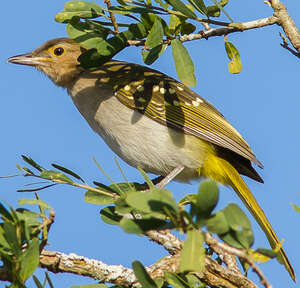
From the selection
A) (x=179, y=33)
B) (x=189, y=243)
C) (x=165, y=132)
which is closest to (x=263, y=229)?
(x=165, y=132)

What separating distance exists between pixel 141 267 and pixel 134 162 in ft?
9.93

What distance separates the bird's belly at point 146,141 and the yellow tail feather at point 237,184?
0.36 feet

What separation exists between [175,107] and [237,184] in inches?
42.1

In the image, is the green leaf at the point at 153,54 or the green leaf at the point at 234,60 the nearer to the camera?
the green leaf at the point at 153,54

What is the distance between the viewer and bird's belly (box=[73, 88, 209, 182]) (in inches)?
190

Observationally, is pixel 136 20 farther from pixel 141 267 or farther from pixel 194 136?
pixel 194 136

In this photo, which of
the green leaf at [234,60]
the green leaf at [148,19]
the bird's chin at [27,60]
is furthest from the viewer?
the bird's chin at [27,60]

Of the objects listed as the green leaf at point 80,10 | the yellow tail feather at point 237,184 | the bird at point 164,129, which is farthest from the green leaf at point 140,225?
the bird at point 164,129

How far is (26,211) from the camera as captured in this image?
2.28 m

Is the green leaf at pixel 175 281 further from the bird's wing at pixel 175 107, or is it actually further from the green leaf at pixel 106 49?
the bird's wing at pixel 175 107

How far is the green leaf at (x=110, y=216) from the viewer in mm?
2791

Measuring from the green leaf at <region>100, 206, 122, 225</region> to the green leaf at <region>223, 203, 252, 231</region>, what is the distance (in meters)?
1.26

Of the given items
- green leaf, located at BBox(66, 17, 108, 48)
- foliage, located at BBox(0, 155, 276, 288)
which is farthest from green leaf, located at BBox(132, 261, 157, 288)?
green leaf, located at BBox(66, 17, 108, 48)

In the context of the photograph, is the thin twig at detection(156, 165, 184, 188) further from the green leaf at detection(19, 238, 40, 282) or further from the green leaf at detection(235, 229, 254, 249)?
the green leaf at detection(235, 229, 254, 249)
